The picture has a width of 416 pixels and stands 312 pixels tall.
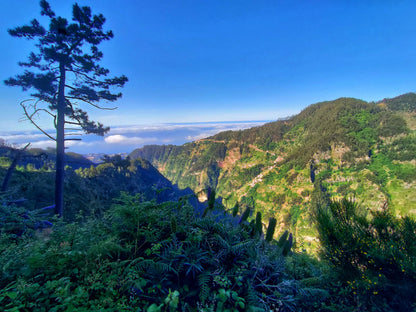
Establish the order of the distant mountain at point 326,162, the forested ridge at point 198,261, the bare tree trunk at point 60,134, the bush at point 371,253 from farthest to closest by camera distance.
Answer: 1. the distant mountain at point 326,162
2. the bare tree trunk at point 60,134
3. the bush at point 371,253
4. the forested ridge at point 198,261

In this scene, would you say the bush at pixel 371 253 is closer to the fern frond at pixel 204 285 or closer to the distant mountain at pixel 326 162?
the fern frond at pixel 204 285

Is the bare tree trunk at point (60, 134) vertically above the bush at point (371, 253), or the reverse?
the bare tree trunk at point (60, 134)

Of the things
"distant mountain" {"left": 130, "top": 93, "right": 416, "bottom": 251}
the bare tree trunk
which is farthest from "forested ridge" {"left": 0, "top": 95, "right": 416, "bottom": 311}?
"distant mountain" {"left": 130, "top": 93, "right": 416, "bottom": 251}

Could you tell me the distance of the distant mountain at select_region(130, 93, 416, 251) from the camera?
258ft

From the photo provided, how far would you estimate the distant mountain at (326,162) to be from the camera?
258ft

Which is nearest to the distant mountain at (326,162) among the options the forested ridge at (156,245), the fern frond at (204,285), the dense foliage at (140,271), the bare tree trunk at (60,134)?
the bare tree trunk at (60,134)

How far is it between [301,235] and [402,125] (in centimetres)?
9715

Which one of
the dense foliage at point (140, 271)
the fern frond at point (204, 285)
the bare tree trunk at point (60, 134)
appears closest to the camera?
the dense foliage at point (140, 271)

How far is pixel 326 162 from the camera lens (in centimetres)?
10575

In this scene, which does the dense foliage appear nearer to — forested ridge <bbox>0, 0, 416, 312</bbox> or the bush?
forested ridge <bbox>0, 0, 416, 312</bbox>

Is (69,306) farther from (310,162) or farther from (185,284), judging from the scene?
(310,162)

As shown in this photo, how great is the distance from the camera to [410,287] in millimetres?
2225

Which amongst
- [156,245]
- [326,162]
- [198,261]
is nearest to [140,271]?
[156,245]

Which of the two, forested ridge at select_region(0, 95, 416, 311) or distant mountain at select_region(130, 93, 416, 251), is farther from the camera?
distant mountain at select_region(130, 93, 416, 251)
